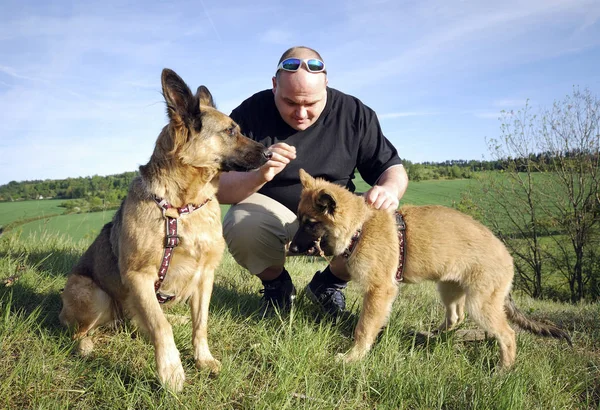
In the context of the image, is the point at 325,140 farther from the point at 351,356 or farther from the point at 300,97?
the point at 351,356

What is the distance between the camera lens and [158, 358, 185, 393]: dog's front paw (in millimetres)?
2555

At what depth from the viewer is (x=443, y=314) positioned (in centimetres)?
453

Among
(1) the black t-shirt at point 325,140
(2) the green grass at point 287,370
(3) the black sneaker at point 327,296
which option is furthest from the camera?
(1) the black t-shirt at point 325,140

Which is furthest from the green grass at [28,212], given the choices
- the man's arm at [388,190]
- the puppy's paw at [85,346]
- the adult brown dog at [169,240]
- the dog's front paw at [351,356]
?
the dog's front paw at [351,356]

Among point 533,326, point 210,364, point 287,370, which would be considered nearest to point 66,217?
point 210,364

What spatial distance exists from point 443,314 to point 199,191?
10.5 feet

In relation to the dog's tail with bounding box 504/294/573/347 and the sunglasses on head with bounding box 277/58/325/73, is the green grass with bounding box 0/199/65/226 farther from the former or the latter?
the dog's tail with bounding box 504/294/573/347

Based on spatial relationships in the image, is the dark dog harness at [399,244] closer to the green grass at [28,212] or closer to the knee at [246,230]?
the knee at [246,230]

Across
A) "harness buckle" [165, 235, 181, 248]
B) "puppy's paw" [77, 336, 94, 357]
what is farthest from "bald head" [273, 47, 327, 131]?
"puppy's paw" [77, 336, 94, 357]

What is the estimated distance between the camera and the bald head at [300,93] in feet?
13.4

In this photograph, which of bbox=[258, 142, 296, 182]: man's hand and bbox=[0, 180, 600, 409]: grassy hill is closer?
bbox=[0, 180, 600, 409]: grassy hill

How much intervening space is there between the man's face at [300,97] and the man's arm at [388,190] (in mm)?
1098

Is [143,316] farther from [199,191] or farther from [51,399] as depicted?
[199,191]

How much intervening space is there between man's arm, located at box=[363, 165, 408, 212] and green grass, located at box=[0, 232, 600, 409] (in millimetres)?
1159
